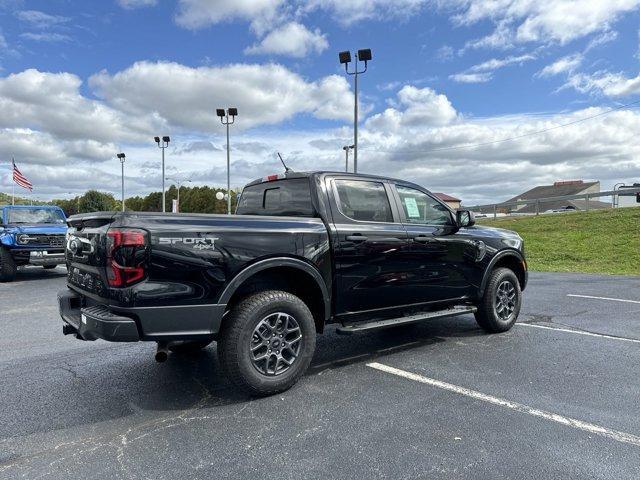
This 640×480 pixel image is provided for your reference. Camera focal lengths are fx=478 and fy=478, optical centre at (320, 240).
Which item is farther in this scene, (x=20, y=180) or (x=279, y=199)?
(x=20, y=180)

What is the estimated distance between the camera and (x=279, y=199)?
4.89 metres

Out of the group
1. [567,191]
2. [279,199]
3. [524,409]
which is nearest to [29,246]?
[279,199]

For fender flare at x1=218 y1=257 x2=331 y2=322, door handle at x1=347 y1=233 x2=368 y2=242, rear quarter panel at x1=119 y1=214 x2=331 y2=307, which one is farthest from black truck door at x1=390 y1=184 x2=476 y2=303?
rear quarter panel at x1=119 y1=214 x2=331 y2=307

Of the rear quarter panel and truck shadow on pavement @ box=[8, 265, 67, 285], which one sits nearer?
the rear quarter panel

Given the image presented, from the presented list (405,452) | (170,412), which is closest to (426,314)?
(405,452)

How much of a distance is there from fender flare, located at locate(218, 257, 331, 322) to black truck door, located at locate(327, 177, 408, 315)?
5.7 inches

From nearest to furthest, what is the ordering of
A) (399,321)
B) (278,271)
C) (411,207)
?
(278,271) → (399,321) → (411,207)

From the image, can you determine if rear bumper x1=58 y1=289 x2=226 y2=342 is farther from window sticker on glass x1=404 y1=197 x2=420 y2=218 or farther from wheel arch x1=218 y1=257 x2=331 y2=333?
window sticker on glass x1=404 y1=197 x2=420 y2=218

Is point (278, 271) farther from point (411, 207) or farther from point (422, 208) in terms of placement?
point (422, 208)

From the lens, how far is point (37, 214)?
43.8 feet

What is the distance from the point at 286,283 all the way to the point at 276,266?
0.41 meters

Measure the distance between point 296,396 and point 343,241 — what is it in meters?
1.39

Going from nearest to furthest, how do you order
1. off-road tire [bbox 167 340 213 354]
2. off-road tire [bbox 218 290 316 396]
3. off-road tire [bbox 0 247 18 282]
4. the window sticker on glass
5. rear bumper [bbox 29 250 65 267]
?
off-road tire [bbox 218 290 316 396], off-road tire [bbox 167 340 213 354], the window sticker on glass, off-road tire [bbox 0 247 18 282], rear bumper [bbox 29 250 65 267]

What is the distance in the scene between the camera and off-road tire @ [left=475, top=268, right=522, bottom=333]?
5660mm
